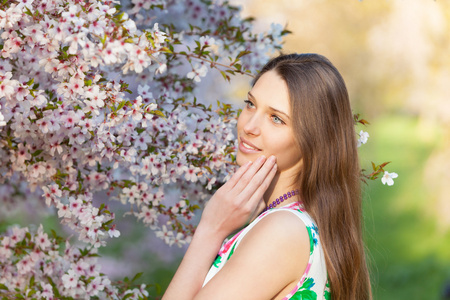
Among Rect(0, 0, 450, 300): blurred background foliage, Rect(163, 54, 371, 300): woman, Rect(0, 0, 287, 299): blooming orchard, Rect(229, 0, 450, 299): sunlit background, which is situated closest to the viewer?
Rect(163, 54, 371, 300): woman

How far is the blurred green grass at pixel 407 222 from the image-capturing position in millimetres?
7789

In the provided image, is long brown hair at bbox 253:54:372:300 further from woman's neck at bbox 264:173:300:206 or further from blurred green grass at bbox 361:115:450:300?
blurred green grass at bbox 361:115:450:300

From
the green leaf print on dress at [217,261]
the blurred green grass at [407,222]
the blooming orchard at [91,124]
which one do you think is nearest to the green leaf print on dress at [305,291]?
the green leaf print on dress at [217,261]

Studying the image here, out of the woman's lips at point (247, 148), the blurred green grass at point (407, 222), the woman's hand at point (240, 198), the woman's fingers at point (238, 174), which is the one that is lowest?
the woman's hand at point (240, 198)

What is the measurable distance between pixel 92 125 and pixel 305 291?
948 mm

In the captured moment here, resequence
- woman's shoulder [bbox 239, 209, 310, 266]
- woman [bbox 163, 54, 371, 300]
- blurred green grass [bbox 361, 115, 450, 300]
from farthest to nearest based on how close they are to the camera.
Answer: blurred green grass [bbox 361, 115, 450, 300], woman [bbox 163, 54, 371, 300], woman's shoulder [bbox 239, 209, 310, 266]

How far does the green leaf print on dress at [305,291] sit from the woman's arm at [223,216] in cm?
27

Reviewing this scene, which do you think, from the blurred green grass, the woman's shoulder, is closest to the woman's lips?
the woman's shoulder

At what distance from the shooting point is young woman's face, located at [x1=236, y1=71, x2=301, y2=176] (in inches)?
67.7

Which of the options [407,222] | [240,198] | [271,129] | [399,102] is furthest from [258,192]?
[399,102]

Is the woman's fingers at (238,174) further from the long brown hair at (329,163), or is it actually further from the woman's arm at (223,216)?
the long brown hair at (329,163)

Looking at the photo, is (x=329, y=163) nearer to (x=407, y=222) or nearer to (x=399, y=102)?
(x=407, y=222)

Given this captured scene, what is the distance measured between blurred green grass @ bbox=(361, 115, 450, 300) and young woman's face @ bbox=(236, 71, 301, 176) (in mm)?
6187

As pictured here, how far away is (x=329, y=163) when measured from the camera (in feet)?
5.77
